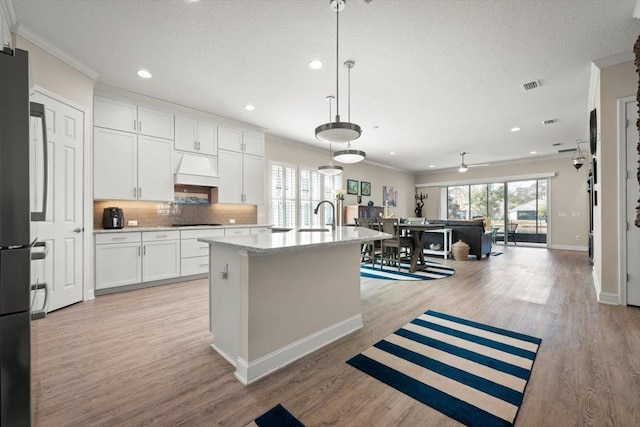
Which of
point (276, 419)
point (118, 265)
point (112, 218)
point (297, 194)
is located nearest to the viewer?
point (276, 419)

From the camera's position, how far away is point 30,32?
274cm

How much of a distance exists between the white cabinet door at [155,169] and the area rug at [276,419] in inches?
151

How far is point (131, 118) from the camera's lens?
13.5ft

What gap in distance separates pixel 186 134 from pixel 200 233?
1.68 m

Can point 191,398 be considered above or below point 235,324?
below

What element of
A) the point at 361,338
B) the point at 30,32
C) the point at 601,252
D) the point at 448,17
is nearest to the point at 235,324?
the point at 361,338

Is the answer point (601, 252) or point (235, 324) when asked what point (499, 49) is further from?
point (235, 324)

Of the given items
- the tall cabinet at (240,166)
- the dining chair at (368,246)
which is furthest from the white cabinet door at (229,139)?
the dining chair at (368,246)

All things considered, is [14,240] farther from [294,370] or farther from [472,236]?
[472,236]

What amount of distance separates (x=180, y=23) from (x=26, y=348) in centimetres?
279

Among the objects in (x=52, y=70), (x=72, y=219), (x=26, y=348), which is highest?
(x=52, y=70)

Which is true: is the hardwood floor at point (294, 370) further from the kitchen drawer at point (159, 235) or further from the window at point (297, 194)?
the window at point (297, 194)

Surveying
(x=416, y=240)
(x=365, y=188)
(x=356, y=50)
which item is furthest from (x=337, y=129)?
(x=365, y=188)

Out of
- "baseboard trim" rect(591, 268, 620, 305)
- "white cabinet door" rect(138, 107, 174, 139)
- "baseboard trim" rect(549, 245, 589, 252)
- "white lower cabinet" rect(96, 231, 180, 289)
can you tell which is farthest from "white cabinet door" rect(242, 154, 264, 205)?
"baseboard trim" rect(549, 245, 589, 252)
